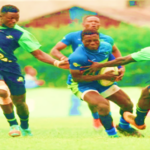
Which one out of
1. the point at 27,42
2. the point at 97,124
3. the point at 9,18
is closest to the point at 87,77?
the point at 27,42

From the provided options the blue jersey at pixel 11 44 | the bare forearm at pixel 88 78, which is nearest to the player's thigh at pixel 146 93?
the bare forearm at pixel 88 78

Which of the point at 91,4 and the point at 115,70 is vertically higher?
the point at 115,70

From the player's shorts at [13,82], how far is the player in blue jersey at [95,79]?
0.91m

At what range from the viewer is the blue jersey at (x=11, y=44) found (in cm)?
902

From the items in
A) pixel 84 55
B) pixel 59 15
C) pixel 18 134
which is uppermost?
pixel 84 55

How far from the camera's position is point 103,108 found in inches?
341

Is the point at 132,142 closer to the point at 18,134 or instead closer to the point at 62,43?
the point at 18,134

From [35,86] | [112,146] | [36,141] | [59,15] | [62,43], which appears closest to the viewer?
[112,146]

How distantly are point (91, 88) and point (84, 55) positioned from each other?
0.60 m

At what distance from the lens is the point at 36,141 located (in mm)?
7855

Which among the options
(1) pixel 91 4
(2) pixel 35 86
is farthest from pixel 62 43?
(1) pixel 91 4

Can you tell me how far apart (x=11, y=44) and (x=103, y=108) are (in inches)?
75.2

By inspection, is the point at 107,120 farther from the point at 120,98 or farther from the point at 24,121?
the point at 24,121

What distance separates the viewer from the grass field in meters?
7.33
